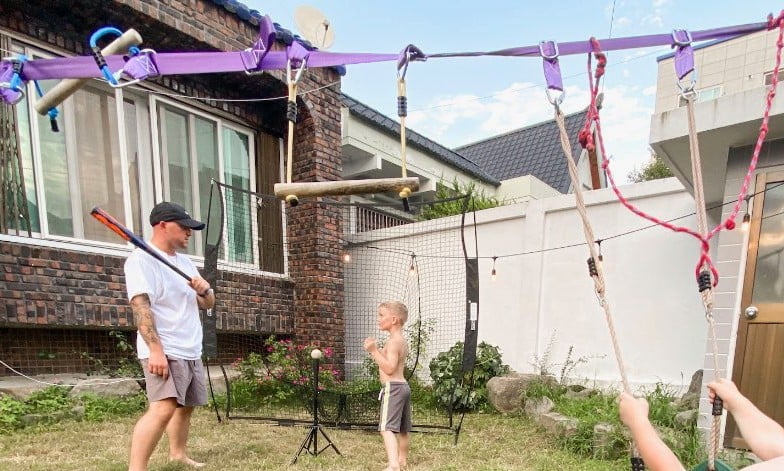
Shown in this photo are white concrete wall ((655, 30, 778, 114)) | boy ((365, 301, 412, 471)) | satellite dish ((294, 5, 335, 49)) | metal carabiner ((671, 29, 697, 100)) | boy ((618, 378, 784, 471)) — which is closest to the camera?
boy ((618, 378, 784, 471))

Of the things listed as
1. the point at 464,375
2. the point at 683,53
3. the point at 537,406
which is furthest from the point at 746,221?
the point at 464,375

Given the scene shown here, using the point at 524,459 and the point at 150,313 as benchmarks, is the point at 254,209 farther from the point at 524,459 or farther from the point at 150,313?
the point at 524,459

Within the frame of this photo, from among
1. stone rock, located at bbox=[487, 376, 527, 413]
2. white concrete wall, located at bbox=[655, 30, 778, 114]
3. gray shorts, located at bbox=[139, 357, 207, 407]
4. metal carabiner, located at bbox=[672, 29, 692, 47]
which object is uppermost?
white concrete wall, located at bbox=[655, 30, 778, 114]

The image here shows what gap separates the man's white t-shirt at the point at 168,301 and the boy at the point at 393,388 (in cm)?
102

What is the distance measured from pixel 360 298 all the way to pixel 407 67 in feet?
15.3

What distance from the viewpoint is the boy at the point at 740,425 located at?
120cm

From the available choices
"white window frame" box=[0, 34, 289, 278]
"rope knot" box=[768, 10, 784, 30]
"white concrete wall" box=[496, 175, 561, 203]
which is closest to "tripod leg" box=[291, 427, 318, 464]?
"white window frame" box=[0, 34, 289, 278]

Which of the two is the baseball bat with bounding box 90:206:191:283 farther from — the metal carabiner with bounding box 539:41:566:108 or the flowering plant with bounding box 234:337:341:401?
the flowering plant with bounding box 234:337:341:401

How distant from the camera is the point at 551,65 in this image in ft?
5.73

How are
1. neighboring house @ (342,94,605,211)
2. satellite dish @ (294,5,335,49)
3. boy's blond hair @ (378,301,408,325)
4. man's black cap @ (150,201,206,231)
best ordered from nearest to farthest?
satellite dish @ (294,5,335,49), man's black cap @ (150,201,206,231), boy's blond hair @ (378,301,408,325), neighboring house @ (342,94,605,211)

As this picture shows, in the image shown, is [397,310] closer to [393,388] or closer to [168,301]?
[393,388]

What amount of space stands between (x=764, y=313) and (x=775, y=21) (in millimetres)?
1898

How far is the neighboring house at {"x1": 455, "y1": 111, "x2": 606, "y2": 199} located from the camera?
1157 centimetres

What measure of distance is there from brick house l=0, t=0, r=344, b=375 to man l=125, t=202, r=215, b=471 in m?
2.13
